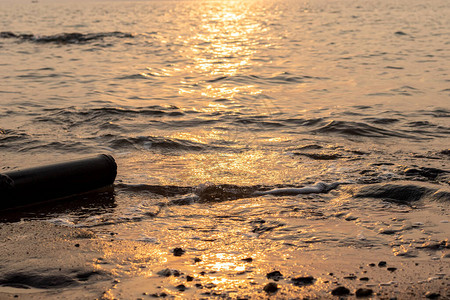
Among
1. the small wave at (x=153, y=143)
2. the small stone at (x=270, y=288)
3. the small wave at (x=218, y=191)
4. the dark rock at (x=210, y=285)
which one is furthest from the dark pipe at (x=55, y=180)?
the small stone at (x=270, y=288)

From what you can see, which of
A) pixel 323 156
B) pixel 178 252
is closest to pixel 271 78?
pixel 323 156

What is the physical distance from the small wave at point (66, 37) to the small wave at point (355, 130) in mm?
16720

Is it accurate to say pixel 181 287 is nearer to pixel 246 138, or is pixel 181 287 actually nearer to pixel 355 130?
pixel 246 138

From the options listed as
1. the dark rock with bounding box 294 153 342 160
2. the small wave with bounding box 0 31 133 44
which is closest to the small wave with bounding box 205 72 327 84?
the dark rock with bounding box 294 153 342 160

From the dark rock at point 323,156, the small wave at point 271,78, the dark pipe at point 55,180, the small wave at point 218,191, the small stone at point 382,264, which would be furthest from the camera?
the small wave at point 271,78

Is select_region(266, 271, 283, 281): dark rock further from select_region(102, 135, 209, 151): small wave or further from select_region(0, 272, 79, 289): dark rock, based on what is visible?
select_region(102, 135, 209, 151): small wave

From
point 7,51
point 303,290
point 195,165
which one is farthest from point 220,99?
point 7,51

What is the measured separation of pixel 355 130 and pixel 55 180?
5.26 meters

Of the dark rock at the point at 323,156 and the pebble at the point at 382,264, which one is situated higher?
the pebble at the point at 382,264

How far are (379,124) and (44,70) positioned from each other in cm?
1068

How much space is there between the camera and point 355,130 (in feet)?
30.1

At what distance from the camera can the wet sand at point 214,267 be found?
355cm

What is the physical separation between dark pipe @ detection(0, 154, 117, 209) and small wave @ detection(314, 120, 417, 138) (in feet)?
14.2

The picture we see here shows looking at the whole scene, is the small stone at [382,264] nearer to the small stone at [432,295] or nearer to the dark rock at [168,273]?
the small stone at [432,295]
